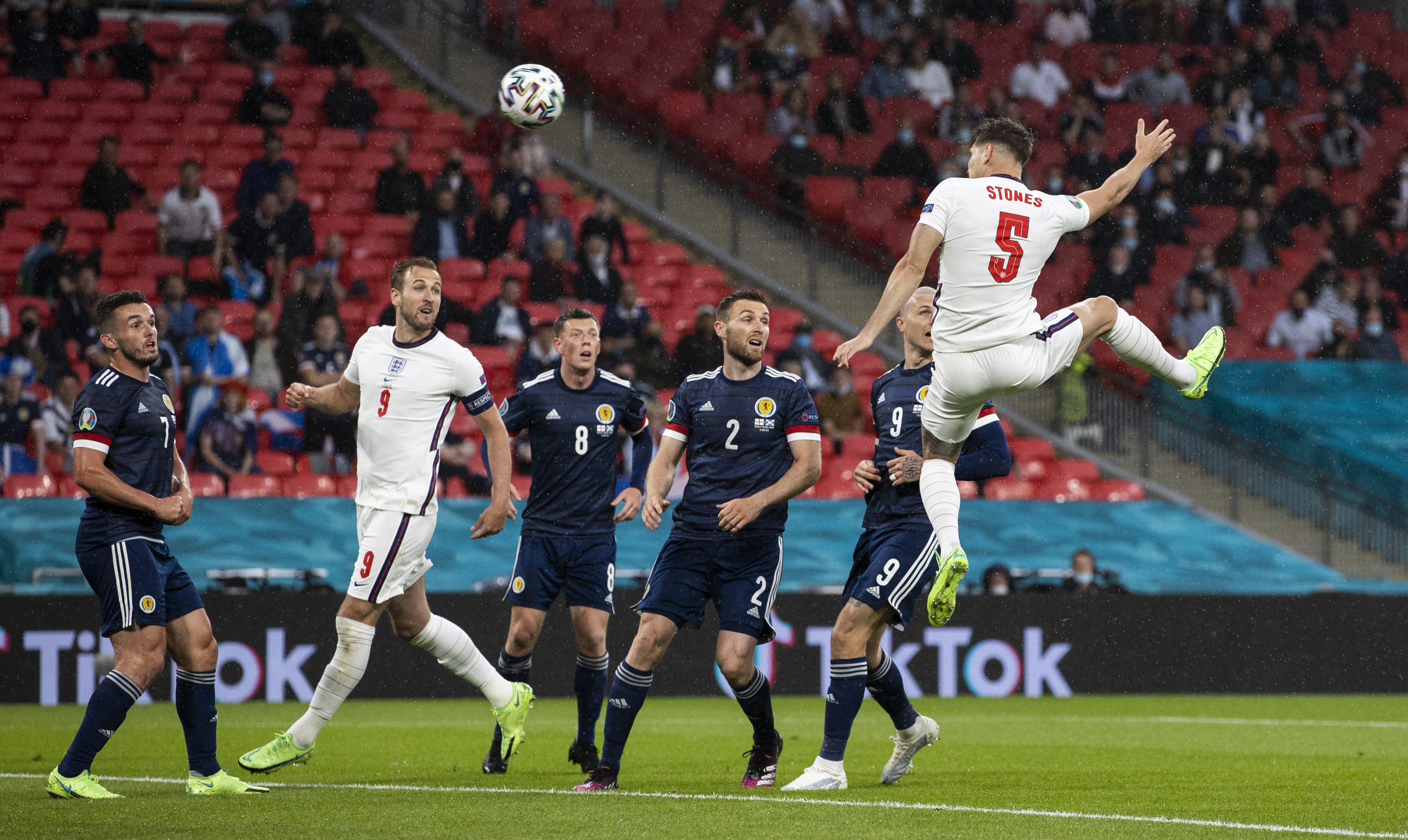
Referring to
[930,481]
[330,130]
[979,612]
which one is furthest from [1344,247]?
[930,481]

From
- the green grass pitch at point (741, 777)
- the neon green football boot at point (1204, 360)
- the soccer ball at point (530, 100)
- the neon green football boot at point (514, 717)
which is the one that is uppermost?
the soccer ball at point (530, 100)

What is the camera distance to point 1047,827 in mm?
6316

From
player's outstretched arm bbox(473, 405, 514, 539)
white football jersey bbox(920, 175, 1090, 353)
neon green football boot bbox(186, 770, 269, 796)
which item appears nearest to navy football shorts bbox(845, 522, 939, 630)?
white football jersey bbox(920, 175, 1090, 353)

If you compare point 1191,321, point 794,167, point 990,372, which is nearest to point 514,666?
point 990,372

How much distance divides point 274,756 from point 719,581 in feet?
7.63

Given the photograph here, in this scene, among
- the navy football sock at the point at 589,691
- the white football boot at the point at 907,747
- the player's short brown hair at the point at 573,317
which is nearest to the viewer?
the white football boot at the point at 907,747

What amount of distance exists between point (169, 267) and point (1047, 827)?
46.3ft

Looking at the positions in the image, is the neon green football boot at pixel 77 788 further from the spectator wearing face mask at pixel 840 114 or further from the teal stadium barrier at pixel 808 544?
the spectator wearing face mask at pixel 840 114

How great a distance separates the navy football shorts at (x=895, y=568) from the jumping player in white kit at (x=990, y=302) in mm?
470

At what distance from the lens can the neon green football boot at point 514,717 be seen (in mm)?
8609

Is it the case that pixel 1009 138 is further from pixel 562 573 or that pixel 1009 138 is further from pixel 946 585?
pixel 562 573

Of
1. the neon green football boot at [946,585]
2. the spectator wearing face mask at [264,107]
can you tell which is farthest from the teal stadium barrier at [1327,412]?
the neon green football boot at [946,585]

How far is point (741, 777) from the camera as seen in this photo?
857 cm

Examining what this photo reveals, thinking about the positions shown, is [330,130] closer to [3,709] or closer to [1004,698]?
[3,709]
